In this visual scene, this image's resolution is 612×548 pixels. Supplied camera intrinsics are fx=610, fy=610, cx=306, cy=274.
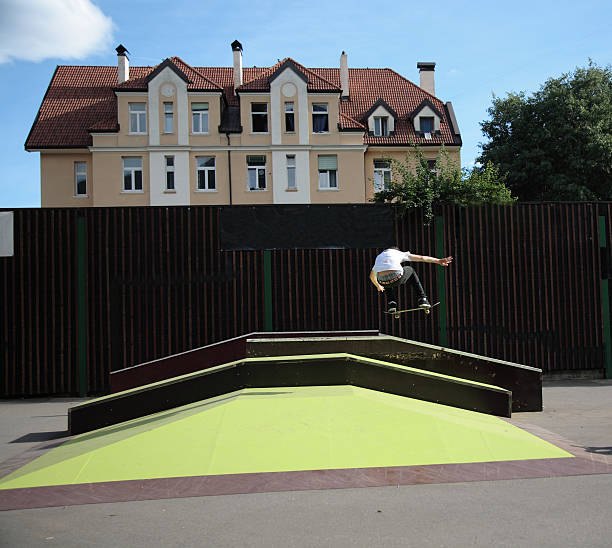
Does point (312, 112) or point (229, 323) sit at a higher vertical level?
point (312, 112)

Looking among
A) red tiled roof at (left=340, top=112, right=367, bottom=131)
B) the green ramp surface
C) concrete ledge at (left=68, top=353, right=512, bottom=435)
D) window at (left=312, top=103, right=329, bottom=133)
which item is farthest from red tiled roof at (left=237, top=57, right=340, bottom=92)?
the green ramp surface

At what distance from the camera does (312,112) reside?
3300cm

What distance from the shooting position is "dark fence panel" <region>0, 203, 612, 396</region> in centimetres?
1236

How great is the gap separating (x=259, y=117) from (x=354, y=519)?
1200 inches

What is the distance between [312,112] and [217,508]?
30.0 meters

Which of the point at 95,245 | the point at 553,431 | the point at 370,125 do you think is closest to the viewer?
the point at 553,431

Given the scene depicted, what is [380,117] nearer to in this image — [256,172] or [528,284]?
[256,172]

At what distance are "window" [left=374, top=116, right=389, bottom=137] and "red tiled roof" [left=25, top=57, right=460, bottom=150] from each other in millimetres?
538

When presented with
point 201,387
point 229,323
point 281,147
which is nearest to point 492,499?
point 201,387

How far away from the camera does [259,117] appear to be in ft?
109

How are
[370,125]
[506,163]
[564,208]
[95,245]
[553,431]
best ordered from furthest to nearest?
[506,163], [370,125], [564,208], [95,245], [553,431]

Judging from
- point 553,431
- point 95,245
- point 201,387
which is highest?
point 95,245

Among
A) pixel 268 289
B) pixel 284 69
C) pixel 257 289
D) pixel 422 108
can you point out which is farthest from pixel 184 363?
pixel 422 108

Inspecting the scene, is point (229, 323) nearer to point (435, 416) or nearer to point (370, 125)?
point (435, 416)
